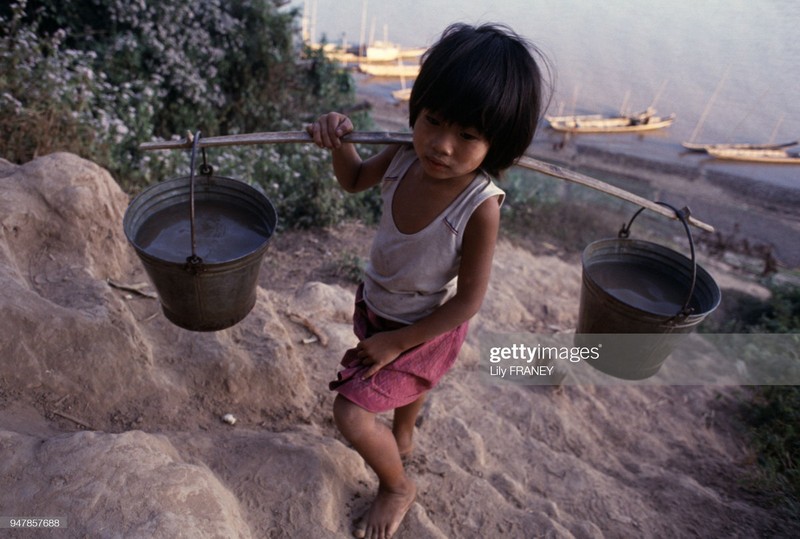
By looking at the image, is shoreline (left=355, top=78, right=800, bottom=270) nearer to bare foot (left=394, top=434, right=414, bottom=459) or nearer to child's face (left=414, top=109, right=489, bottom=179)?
bare foot (left=394, top=434, right=414, bottom=459)

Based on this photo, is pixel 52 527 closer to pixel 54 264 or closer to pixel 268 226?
→ pixel 268 226

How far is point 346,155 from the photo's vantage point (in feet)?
6.58

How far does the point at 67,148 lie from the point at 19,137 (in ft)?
0.90

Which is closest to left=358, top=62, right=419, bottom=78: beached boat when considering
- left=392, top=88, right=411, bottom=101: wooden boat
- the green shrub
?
left=392, top=88, right=411, bottom=101: wooden boat

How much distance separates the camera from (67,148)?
3775 mm

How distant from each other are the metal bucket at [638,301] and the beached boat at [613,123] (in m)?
12.7

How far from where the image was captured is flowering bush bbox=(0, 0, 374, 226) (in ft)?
13.0

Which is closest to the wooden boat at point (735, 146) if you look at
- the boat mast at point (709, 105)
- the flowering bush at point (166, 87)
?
the boat mast at point (709, 105)

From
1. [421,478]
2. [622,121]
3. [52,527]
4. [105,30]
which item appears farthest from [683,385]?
[622,121]

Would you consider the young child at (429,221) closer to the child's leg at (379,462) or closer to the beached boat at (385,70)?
the child's leg at (379,462)

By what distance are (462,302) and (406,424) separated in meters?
0.84

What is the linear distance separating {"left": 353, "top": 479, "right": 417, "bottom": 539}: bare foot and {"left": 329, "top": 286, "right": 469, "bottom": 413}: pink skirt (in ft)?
1.23

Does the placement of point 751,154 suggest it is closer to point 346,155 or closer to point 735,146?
point 735,146
